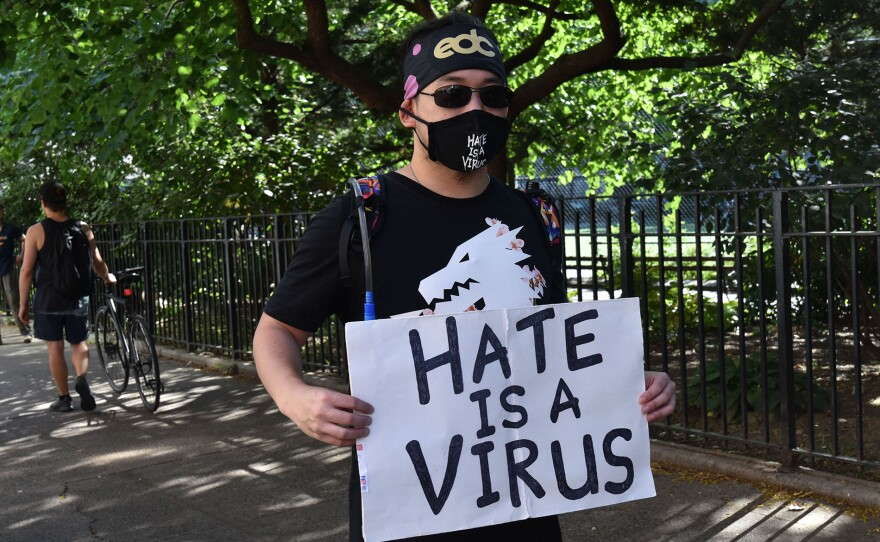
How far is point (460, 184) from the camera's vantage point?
259 cm

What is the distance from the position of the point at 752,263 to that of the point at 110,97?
21.8ft

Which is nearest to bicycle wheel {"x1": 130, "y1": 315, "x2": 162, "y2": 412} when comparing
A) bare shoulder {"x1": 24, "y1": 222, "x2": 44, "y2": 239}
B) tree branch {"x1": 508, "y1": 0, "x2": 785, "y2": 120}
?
bare shoulder {"x1": 24, "y1": 222, "x2": 44, "y2": 239}

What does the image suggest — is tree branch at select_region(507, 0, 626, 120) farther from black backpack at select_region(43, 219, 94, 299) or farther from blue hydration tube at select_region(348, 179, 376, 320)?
blue hydration tube at select_region(348, 179, 376, 320)

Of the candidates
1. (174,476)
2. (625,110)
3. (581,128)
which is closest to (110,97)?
(174,476)

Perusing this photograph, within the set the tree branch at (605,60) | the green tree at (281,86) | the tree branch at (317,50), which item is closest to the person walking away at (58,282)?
the green tree at (281,86)

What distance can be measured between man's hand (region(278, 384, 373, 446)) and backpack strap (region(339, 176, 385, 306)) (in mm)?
304

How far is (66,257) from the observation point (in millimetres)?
9359

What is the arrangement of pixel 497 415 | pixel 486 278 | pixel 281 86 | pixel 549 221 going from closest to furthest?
1. pixel 497 415
2. pixel 486 278
3. pixel 549 221
4. pixel 281 86

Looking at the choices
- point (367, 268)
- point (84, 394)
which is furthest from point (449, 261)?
point (84, 394)

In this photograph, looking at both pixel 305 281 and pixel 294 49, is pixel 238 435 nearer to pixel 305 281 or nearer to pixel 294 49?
pixel 294 49

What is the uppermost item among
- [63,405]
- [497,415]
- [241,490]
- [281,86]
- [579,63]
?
[281,86]

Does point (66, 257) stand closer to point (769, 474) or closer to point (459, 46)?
point (769, 474)

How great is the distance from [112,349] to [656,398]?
856 centimetres

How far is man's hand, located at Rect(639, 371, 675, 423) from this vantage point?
99.3 inches
